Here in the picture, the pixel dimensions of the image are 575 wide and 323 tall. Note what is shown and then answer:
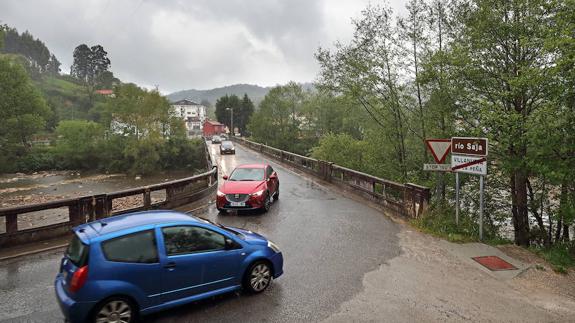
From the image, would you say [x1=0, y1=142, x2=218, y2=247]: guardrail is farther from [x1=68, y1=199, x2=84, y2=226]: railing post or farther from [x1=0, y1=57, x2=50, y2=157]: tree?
[x1=0, y1=57, x2=50, y2=157]: tree

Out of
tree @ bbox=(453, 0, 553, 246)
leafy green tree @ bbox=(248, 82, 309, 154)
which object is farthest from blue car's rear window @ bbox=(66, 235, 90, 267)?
leafy green tree @ bbox=(248, 82, 309, 154)

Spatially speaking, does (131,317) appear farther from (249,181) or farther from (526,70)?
(526,70)

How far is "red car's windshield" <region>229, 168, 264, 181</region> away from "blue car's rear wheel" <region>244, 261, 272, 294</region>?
702 centimetres

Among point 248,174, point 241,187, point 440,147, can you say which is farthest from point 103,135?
point 440,147

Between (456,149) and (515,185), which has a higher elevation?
(456,149)

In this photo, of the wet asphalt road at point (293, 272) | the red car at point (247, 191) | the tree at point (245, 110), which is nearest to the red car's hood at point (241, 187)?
the red car at point (247, 191)

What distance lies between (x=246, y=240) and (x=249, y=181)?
6798 millimetres

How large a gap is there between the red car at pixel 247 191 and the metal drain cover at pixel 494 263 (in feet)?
21.4

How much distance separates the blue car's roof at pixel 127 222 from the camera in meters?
4.89

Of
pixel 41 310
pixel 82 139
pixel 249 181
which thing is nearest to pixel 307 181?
pixel 249 181

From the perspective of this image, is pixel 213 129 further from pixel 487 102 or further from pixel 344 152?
pixel 487 102

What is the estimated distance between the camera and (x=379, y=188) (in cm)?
1578

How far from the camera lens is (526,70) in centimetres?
975

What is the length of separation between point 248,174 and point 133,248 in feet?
28.2
